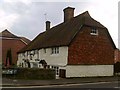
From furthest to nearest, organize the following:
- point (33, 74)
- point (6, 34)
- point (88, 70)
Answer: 1. point (6, 34)
2. point (88, 70)
3. point (33, 74)

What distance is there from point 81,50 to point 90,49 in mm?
1437

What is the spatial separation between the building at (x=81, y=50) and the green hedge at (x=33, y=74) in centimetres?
295

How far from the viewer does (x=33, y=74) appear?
27797 mm

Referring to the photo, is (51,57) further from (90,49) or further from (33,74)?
(33,74)

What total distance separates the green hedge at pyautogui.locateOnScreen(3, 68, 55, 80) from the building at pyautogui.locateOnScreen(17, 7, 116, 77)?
295 cm

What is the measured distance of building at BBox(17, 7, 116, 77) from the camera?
31484mm

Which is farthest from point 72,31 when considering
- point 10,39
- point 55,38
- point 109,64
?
point 10,39

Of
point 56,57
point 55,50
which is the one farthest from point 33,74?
point 55,50

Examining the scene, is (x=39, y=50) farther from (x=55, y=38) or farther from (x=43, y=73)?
(x=43, y=73)

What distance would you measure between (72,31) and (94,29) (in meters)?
3.05

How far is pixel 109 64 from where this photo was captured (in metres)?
35.1

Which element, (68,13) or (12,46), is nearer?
(68,13)

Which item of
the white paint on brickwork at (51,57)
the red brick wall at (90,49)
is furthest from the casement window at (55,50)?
the red brick wall at (90,49)

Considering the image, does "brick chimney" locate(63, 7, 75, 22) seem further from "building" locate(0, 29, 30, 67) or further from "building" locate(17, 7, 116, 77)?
"building" locate(0, 29, 30, 67)
